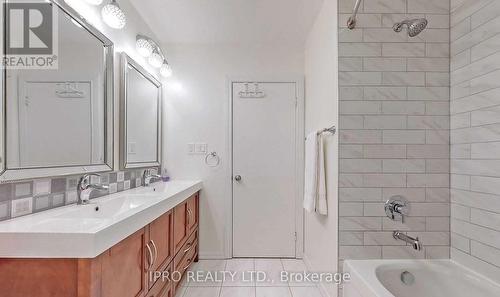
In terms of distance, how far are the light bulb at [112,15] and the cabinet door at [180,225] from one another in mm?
1341

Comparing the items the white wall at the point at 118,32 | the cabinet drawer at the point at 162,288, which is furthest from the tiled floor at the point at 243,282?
the white wall at the point at 118,32

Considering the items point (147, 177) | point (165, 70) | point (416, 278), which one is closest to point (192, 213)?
point (147, 177)

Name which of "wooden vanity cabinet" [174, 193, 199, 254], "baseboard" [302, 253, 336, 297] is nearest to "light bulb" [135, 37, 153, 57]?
"wooden vanity cabinet" [174, 193, 199, 254]

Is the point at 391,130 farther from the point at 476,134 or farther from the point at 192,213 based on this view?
the point at 192,213

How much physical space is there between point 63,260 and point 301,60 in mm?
2628

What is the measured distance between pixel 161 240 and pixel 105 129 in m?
0.84

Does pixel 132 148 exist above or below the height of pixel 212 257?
above

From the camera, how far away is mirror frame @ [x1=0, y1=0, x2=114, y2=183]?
1.02m

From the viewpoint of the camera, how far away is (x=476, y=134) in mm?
1457

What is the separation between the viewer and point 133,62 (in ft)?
6.68

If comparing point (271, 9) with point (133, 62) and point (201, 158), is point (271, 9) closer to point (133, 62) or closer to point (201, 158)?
point (133, 62)

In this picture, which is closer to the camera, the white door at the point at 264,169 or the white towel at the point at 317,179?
the white towel at the point at 317,179

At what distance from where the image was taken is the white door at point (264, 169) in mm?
2709

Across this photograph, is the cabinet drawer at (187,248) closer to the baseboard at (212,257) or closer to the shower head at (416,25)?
the baseboard at (212,257)
